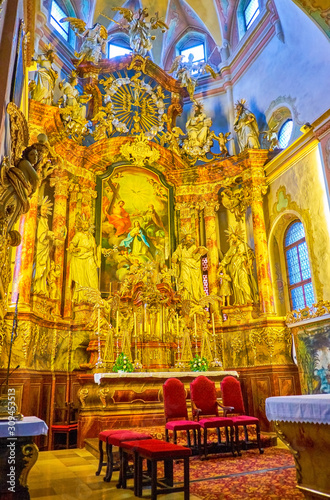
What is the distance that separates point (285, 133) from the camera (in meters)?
12.6

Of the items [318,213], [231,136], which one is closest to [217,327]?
[318,213]

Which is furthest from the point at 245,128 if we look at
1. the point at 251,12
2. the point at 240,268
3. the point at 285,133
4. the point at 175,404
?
the point at 175,404

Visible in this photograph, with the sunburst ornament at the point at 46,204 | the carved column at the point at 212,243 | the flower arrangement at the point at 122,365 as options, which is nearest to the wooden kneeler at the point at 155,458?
the flower arrangement at the point at 122,365

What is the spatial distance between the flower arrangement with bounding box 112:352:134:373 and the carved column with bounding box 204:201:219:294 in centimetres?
417

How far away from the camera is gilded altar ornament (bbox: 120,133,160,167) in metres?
13.1

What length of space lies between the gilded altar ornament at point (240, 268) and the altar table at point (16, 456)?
27.5ft

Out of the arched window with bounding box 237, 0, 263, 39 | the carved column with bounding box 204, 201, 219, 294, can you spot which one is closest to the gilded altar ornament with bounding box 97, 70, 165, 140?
the carved column with bounding box 204, 201, 219, 294

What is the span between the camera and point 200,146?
44.9 feet

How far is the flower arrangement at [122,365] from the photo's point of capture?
877 centimetres

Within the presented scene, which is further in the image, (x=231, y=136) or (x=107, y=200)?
(x=231, y=136)

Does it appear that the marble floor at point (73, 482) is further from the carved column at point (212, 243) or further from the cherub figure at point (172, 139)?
the cherub figure at point (172, 139)

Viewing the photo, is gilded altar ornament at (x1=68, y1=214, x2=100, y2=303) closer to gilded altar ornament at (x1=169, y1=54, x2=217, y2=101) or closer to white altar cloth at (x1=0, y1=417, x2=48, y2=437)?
gilded altar ornament at (x1=169, y1=54, x2=217, y2=101)

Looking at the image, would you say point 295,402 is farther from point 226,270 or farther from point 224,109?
point 224,109

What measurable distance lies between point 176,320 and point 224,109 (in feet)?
27.5
